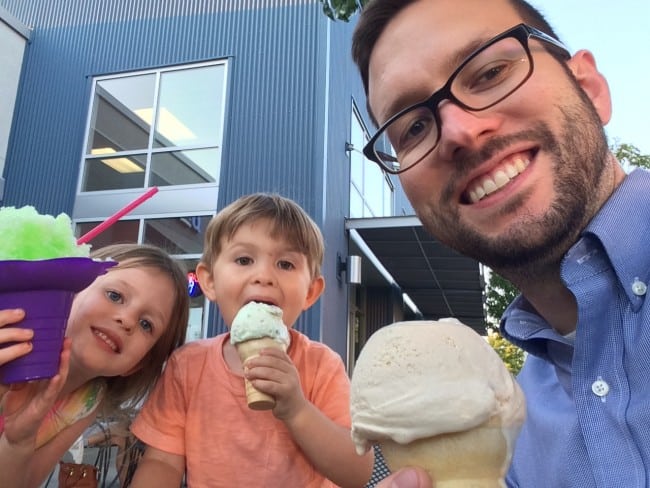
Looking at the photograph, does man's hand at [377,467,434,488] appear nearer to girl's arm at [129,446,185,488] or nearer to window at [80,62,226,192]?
girl's arm at [129,446,185,488]

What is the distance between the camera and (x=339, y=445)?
5.65 feet

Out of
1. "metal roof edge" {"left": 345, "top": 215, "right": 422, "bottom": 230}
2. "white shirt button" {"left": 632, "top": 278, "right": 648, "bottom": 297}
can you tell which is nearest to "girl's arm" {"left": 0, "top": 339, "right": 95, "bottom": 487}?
"white shirt button" {"left": 632, "top": 278, "right": 648, "bottom": 297}

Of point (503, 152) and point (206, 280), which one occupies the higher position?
point (503, 152)

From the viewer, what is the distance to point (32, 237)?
141 cm

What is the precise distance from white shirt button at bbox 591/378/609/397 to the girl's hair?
157 cm

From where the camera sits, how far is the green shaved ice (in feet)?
4.53

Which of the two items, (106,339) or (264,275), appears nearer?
(106,339)

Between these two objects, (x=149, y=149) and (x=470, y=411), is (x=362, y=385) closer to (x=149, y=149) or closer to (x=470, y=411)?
(x=470, y=411)

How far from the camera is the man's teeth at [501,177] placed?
129 centimetres

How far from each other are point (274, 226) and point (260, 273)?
251mm

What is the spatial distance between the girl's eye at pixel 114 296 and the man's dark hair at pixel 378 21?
1.28 metres

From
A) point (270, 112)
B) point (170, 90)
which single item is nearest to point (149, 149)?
point (170, 90)

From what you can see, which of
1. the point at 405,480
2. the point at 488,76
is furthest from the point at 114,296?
the point at 488,76

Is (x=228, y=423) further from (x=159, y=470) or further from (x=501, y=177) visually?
(x=501, y=177)
